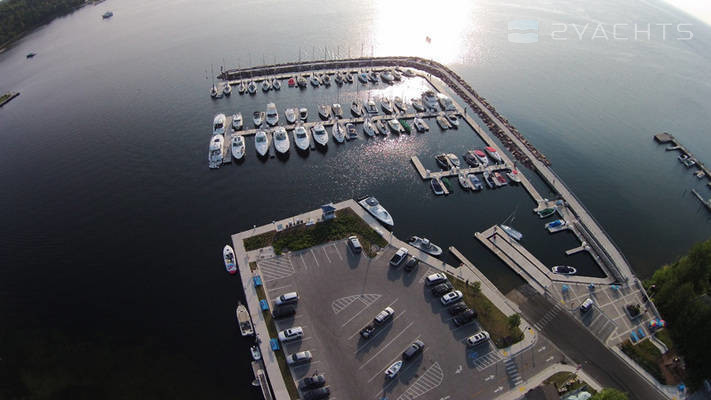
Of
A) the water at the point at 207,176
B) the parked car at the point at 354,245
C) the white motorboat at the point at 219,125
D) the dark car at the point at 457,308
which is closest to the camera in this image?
the dark car at the point at 457,308

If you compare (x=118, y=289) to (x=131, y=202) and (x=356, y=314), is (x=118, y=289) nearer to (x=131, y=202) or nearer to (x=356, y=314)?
(x=131, y=202)

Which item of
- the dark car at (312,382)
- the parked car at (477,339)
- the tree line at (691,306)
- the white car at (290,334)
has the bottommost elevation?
the tree line at (691,306)

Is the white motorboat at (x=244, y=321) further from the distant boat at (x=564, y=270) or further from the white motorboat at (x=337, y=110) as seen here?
the white motorboat at (x=337, y=110)

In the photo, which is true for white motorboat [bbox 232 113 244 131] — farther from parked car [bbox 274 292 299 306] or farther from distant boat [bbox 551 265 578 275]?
distant boat [bbox 551 265 578 275]

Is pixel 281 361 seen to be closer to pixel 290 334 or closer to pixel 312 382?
pixel 290 334

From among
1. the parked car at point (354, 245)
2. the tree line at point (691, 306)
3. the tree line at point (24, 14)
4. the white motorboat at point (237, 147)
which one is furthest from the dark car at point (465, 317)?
the tree line at point (24, 14)

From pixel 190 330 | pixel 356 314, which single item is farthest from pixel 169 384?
pixel 356 314
